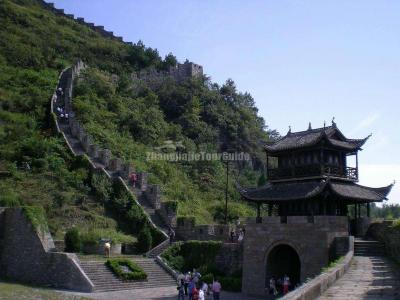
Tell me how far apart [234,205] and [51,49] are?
1424 inches

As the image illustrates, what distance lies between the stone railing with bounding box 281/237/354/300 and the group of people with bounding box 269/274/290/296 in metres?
5.57

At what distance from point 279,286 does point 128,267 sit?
8.16m

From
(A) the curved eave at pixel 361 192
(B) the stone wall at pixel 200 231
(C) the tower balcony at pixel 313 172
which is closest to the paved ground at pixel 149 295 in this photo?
(B) the stone wall at pixel 200 231

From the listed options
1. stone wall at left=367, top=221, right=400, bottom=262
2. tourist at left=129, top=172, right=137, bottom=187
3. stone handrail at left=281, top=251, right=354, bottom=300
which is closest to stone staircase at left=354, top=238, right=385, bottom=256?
stone wall at left=367, top=221, right=400, bottom=262

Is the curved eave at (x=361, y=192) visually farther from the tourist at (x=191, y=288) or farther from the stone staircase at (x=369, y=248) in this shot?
the tourist at (x=191, y=288)

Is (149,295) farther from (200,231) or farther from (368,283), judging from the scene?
(368,283)

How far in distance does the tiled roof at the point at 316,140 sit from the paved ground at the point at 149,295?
919 centimetres

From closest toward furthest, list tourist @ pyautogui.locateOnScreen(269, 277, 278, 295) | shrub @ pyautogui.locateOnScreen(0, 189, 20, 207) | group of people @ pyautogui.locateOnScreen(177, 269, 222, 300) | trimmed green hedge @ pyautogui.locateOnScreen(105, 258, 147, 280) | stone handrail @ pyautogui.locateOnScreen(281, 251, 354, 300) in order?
stone handrail @ pyautogui.locateOnScreen(281, 251, 354, 300), group of people @ pyautogui.locateOnScreen(177, 269, 222, 300), tourist @ pyautogui.locateOnScreen(269, 277, 278, 295), trimmed green hedge @ pyautogui.locateOnScreen(105, 258, 147, 280), shrub @ pyautogui.locateOnScreen(0, 189, 20, 207)

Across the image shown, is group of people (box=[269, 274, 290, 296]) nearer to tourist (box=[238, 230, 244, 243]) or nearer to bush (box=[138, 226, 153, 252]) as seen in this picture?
tourist (box=[238, 230, 244, 243])

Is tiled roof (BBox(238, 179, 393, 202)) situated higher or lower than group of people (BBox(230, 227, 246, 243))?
higher

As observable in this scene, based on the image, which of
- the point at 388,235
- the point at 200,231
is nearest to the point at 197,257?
the point at 200,231

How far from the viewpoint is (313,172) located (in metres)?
29.6

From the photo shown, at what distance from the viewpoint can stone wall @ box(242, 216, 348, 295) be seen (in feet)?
82.6

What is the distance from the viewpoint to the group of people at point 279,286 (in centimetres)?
2565
